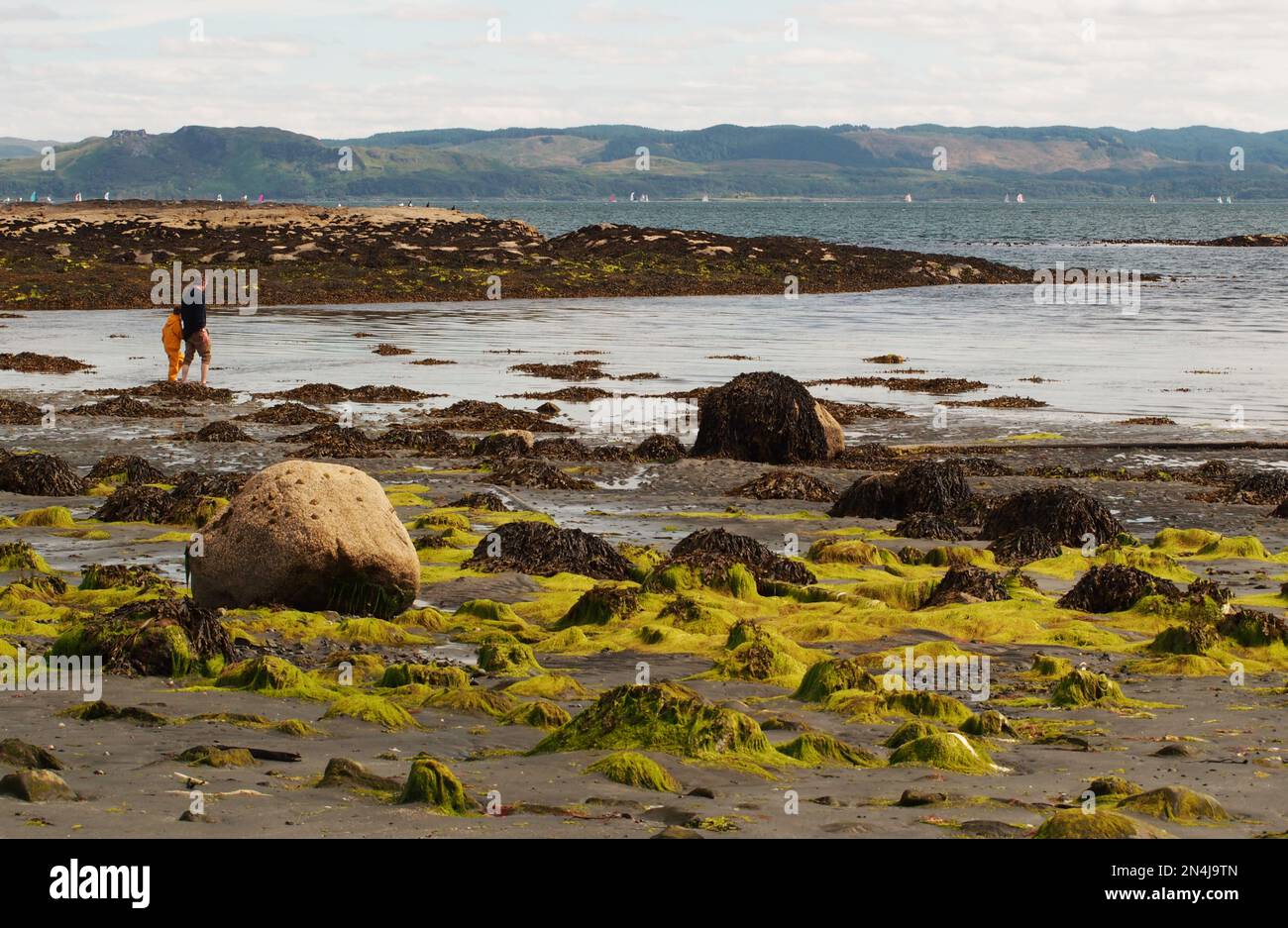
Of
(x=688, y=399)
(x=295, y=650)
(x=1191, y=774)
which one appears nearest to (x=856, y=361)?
(x=688, y=399)

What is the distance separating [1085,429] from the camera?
24.4m

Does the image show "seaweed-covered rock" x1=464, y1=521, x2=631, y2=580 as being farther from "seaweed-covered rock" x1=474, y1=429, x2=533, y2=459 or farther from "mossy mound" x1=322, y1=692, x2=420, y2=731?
"seaweed-covered rock" x1=474, y1=429, x2=533, y2=459

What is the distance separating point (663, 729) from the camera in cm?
870

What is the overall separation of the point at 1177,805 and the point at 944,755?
4.58ft

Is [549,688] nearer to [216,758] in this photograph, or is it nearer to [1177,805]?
[216,758]

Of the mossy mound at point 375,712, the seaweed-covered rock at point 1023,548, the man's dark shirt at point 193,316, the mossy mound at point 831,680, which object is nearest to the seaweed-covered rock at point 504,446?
the seaweed-covered rock at point 1023,548

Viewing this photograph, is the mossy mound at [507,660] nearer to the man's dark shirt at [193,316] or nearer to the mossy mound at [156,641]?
the mossy mound at [156,641]

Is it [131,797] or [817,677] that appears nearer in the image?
[131,797]

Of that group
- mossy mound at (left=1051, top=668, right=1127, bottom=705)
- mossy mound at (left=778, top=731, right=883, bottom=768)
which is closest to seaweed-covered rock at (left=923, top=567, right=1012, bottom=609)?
mossy mound at (left=1051, top=668, right=1127, bottom=705)

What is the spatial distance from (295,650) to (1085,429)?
1607 centimetres

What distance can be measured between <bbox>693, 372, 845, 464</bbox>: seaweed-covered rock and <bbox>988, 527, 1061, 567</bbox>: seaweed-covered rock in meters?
6.03

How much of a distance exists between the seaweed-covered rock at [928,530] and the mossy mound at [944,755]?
323 inches

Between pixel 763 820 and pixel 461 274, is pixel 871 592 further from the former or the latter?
pixel 461 274

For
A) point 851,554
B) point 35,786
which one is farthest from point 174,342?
point 35,786
